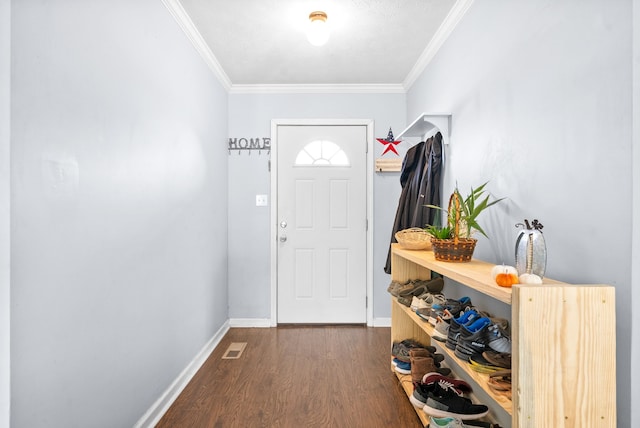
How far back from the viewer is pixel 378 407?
78.2 inches

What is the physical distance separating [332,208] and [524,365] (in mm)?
2534

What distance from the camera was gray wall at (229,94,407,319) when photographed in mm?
3410

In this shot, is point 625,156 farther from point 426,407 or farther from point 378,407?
point 378,407

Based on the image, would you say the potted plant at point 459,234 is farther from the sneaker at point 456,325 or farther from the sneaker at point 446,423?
the sneaker at point 446,423

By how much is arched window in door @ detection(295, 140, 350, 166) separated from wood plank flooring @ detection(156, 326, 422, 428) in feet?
5.31

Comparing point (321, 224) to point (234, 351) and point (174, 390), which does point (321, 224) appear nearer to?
point (234, 351)

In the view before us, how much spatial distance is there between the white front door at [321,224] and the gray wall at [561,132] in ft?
5.02

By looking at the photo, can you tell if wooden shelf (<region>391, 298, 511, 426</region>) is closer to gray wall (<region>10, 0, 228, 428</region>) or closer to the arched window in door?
gray wall (<region>10, 0, 228, 428</region>)

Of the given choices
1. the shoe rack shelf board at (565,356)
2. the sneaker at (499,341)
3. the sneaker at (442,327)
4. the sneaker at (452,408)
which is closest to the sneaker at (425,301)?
the sneaker at (442,327)

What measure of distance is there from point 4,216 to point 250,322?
2.68 metres

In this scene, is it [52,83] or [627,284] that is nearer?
[627,284]

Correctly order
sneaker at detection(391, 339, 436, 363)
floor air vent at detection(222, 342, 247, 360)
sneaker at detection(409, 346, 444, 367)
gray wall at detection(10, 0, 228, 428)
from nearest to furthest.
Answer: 1. gray wall at detection(10, 0, 228, 428)
2. sneaker at detection(409, 346, 444, 367)
3. sneaker at detection(391, 339, 436, 363)
4. floor air vent at detection(222, 342, 247, 360)

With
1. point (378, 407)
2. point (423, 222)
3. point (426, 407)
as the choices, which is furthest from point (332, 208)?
point (426, 407)

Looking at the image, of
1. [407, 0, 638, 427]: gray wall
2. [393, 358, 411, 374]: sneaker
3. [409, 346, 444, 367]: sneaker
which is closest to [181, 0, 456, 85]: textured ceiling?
[407, 0, 638, 427]: gray wall
